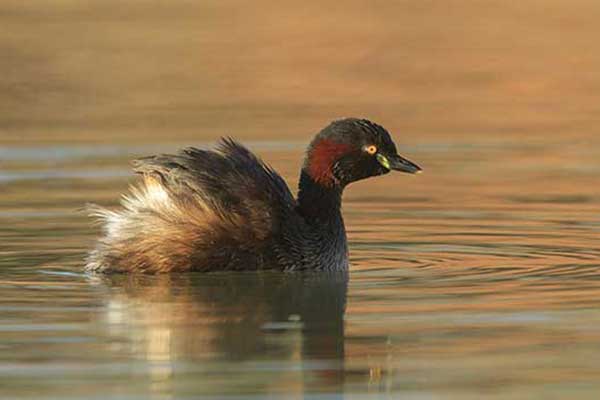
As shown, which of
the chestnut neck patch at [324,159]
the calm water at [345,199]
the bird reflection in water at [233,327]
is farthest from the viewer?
the chestnut neck patch at [324,159]

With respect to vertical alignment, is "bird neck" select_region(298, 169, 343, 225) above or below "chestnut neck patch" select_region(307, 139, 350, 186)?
below

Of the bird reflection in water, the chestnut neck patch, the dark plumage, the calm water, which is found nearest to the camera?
the bird reflection in water

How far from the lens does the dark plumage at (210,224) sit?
1109 centimetres

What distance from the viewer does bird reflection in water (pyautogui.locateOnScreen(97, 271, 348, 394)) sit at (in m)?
8.36

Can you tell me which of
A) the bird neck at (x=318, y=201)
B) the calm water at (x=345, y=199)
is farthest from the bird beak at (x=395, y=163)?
the calm water at (x=345, y=199)

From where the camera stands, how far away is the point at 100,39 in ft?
82.5

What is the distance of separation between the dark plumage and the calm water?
0.47 ft

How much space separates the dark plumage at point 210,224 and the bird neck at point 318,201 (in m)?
0.17

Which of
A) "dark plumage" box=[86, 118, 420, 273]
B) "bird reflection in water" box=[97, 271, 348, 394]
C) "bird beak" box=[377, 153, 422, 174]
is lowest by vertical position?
"bird reflection in water" box=[97, 271, 348, 394]

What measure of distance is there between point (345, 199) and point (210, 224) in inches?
141

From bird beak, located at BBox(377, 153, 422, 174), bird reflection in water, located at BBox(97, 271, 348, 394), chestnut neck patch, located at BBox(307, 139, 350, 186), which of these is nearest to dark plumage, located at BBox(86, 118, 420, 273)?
bird reflection in water, located at BBox(97, 271, 348, 394)

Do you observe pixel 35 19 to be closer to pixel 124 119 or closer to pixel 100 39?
pixel 100 39

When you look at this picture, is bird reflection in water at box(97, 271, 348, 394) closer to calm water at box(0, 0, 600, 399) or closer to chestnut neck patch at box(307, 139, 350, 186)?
calm water at box(0, 0, 600, 399)

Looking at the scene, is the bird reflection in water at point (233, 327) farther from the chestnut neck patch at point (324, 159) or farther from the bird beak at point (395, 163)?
the bird beak at point (395, 163)
